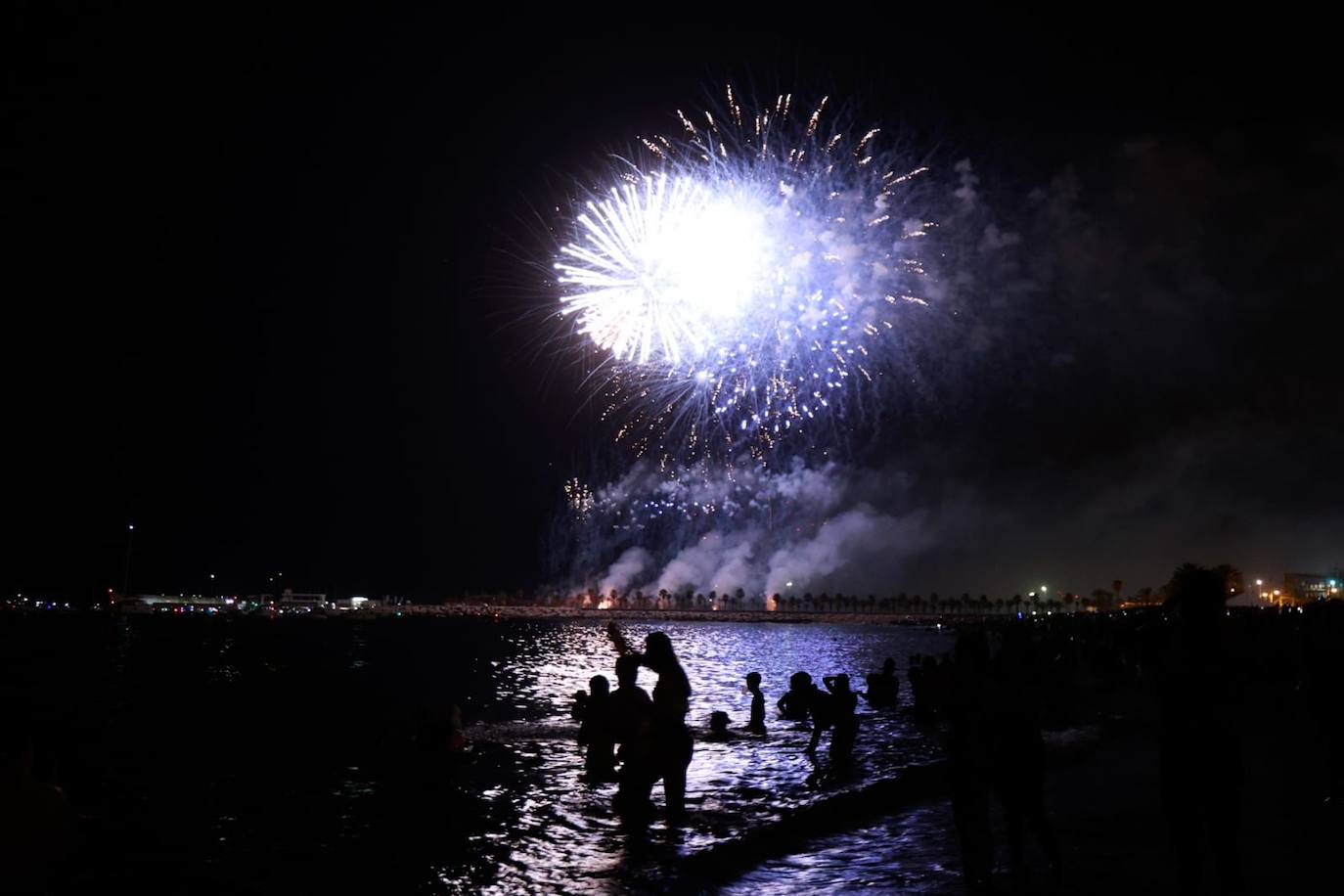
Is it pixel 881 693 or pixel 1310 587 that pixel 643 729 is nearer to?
pixel 881 693

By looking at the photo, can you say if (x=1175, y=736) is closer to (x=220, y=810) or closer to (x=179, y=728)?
(x=220, y=810)

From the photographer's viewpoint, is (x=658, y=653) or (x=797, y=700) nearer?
(x=658, y=653)

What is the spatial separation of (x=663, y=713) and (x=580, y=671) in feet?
115

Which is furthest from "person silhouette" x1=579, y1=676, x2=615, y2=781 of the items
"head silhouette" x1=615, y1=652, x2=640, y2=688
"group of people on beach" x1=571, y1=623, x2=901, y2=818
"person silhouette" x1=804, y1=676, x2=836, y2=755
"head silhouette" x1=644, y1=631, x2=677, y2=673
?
"person silhouette" x1=804, y1=676, x2=836, y2=755

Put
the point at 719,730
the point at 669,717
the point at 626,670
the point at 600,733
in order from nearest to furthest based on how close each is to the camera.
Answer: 1. the point at 669,717
2. the point at 626,670
3. the point at 600,733
4. the point at 719,730

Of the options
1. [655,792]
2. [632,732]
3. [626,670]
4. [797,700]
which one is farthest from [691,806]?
[797,700]

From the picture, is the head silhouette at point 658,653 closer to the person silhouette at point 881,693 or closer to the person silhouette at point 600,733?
the person silhouette at point 600,733

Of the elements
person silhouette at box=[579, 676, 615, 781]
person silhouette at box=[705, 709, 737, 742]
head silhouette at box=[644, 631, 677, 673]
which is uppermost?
head silhouette at box=[644, 631, 677, 673]

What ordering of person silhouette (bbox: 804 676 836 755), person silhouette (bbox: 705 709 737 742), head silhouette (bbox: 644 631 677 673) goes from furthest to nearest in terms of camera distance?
person silhouette (bbox: 705 709 737 742), person silhouette (bbox: 804 676 836 755), head silhouette (bbox: 644 631 677 673)

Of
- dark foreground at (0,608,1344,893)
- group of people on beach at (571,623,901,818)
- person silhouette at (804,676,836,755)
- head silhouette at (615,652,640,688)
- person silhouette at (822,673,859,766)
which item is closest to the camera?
dark foreground at (0,608,1344,893)

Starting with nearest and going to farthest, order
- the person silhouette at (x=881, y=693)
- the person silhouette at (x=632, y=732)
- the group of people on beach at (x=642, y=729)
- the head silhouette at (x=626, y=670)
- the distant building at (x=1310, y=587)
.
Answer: the group of people on beach at (x=642, y=729), the head silhouette at (x=626, y=670), the person silhouette at (x=632, y=732), the person silhouette at (x=881, y=693), the distant building at (x=1310, y=587)

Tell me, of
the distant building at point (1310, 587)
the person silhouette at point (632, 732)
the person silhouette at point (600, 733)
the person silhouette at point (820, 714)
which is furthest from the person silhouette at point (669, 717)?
the distant building at point (1310, 587)

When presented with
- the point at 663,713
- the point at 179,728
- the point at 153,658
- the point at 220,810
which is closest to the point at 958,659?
the point at 663,713

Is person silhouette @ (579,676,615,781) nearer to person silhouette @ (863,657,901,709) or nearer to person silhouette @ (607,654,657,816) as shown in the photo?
person silhouette @ (607,654,657,816)
